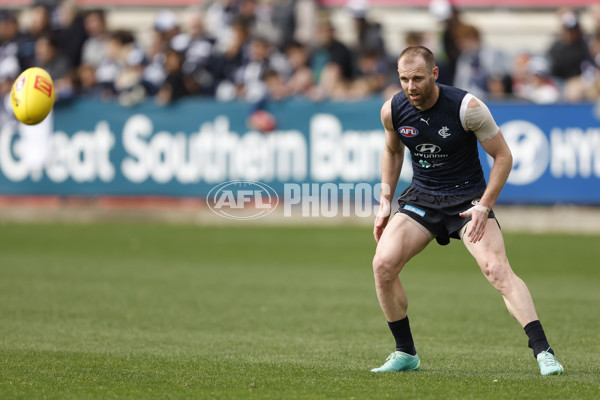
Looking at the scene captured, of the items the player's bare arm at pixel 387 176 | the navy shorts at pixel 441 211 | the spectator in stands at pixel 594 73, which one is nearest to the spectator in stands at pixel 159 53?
the spectator in stands at pixel 594 73

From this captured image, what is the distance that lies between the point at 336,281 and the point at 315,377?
633 cm

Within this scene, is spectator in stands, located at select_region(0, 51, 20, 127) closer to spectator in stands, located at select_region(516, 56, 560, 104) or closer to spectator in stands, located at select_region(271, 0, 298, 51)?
spectator in stands, located at select_region(271, 0, 298, 51)

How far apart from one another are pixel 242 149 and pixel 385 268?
463 inches

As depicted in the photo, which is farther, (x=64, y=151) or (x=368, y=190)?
(x=64, y=151)

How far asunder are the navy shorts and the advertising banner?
32.4 feet

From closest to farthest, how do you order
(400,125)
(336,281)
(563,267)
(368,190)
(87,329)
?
(400,125) → (87,329) → (336,281) → (563,267) → (368,190)

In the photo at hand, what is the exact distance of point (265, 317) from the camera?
1050 centimetres

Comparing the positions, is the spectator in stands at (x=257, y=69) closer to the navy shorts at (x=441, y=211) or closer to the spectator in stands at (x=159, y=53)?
the spectator in stands at (x=159, y=53)

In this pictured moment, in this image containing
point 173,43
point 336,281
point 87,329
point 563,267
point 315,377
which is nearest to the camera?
point 315,377

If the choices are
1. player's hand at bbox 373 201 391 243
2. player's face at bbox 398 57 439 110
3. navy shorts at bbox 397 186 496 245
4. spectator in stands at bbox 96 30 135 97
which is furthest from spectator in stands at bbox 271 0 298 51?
player's face at bbox 398 57 439 110

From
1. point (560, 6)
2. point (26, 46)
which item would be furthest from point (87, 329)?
point (560, 6)

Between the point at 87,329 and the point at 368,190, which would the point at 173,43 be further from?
the point at 87,329

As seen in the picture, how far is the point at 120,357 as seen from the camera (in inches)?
Answer: 313

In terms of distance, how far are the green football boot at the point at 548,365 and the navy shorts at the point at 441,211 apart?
3.67 ft
